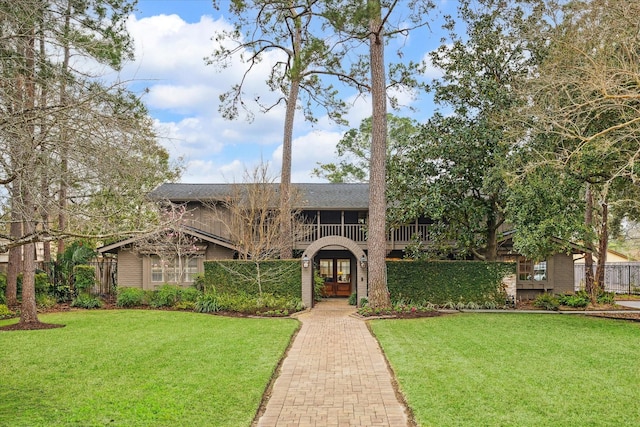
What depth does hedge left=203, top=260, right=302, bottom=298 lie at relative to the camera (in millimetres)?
17438

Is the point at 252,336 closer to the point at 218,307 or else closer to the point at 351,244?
the point at 218,307

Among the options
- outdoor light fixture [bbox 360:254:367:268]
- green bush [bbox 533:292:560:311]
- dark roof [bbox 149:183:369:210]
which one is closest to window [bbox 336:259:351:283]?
dark roof [bbox 149:183:369:210]

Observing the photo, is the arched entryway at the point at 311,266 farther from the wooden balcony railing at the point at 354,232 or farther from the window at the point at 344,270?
the window at the point at 344,270

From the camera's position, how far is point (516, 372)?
7.82 metres

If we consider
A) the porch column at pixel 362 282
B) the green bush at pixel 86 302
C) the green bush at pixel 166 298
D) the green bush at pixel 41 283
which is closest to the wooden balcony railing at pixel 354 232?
the porch column at pixel 362 282

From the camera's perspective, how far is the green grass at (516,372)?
582cm

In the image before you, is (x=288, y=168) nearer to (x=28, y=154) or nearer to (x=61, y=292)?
(x=61, y=292)

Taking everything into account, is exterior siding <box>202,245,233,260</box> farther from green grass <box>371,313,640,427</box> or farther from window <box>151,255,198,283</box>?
green grass <box>371,313,640,427</box>

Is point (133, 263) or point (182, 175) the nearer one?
point (133, 263)

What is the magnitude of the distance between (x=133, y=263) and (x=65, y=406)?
15377mm

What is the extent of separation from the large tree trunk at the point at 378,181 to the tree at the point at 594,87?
4.30m

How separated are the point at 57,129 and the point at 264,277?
12.3 meters

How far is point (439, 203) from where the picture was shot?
1745 cm

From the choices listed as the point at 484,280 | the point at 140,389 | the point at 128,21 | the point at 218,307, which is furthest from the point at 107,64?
the point at 484,280
